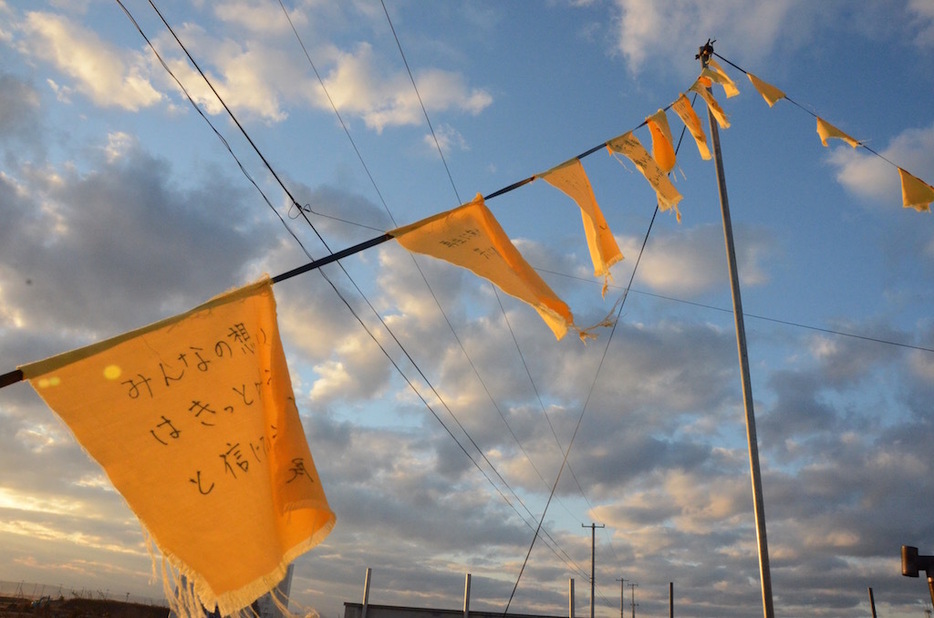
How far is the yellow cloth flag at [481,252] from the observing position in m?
3.97

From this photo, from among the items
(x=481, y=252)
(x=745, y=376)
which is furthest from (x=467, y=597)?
(x=481, y=252)

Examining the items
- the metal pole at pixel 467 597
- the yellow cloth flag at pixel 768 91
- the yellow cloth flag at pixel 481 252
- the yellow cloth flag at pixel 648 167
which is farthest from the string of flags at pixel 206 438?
the metal pole at pixel 467 597

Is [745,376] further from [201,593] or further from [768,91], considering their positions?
[201,593]

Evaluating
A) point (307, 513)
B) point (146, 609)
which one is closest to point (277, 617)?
point (307, 513)

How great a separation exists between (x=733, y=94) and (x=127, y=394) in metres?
8.34

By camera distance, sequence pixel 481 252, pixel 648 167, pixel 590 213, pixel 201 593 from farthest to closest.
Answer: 1. pixel 648 167
2. pixel 590 213
3. pixel 481 252
4. pixel 201 593

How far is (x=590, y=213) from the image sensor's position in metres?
5.40

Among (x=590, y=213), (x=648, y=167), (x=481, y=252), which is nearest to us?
(x=481, y=252)

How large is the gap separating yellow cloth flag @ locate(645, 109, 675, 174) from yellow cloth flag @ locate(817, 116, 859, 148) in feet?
8.89

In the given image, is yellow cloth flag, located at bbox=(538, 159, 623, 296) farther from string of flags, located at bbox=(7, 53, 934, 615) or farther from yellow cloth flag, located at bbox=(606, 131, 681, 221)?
string of flags, located at bbox=(7, 53, 934, 615)

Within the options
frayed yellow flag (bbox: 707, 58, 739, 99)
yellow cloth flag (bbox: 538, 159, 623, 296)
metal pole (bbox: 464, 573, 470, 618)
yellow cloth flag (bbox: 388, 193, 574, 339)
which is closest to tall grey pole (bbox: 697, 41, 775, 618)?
frayed yellow flag (bbox: 707, 58, 739, 99)

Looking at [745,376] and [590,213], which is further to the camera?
[745,376]

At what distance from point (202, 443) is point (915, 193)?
8.85m

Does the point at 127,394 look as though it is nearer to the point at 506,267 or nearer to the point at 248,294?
the point at 248,294
